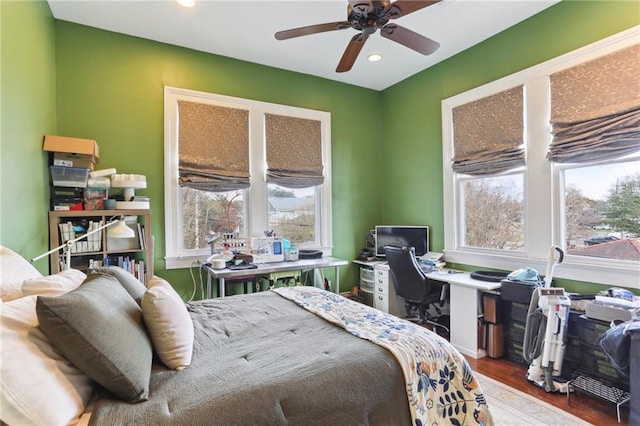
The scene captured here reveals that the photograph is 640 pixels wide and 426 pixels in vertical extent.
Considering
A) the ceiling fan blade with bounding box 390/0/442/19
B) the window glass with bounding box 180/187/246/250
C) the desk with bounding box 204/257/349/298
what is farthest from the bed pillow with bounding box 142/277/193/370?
the window glass with bounding box 180/187/246/250

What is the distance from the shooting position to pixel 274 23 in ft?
10.1

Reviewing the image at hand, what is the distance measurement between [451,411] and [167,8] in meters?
3.55

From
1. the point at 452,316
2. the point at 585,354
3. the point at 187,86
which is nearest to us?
the point at 585,354

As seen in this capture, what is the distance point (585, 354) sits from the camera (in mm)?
2398

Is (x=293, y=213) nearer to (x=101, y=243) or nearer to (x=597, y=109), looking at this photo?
(x=101, y=243)

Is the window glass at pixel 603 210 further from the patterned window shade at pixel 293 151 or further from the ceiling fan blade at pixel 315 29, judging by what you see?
the patterned window shade at pixel 293 151

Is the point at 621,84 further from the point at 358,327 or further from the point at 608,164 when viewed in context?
the point at 358,327

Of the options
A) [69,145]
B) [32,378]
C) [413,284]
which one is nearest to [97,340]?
[32,378]

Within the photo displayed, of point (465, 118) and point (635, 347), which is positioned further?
point (465, 118)

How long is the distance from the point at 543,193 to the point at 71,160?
13.4ft

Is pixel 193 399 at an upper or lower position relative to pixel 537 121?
lower

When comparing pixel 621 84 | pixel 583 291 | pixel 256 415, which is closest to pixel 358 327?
pixel 256 415

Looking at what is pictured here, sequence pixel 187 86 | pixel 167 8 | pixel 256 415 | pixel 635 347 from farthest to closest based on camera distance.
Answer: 1. pixel 187 86
2. pixel 167 8
3. pixel 635 347
4. pixel 256 415

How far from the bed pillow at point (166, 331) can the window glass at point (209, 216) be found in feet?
7.25
